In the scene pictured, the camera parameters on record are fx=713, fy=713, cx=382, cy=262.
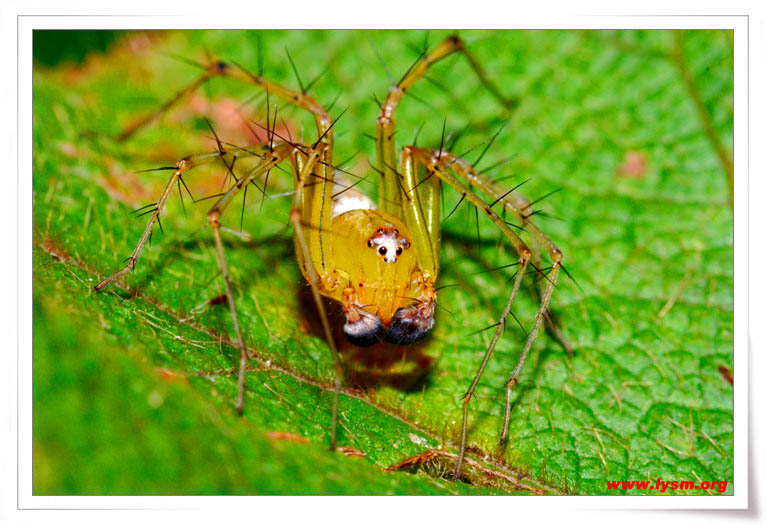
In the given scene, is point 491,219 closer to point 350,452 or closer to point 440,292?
point 440,292

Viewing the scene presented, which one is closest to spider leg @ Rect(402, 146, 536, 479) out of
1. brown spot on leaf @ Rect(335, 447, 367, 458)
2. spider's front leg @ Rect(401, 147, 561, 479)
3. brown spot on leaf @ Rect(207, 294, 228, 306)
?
spider's front leg @ Rect(401, 147, 561, 479)

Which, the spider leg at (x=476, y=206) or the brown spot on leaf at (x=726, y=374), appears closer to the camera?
the spider leg at (x=476, y=206)

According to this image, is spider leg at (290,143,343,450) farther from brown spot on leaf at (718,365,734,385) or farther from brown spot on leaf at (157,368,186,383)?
brown spot on leaf at (718,365,734,385)

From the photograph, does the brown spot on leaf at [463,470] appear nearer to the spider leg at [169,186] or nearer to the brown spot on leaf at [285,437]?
the brown spot on leaf at [285,437]

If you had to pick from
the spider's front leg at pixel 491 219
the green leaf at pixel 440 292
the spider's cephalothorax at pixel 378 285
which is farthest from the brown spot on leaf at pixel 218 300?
the spider's front leg at pixel 491 219

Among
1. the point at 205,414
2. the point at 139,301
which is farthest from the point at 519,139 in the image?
the point at 205,414

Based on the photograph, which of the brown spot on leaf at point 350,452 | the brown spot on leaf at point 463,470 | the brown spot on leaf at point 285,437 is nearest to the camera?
the brown spot on leaf at point 285,437

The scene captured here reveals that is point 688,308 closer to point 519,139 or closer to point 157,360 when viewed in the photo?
point 519,139

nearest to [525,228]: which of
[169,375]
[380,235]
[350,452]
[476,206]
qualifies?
[476,206]
